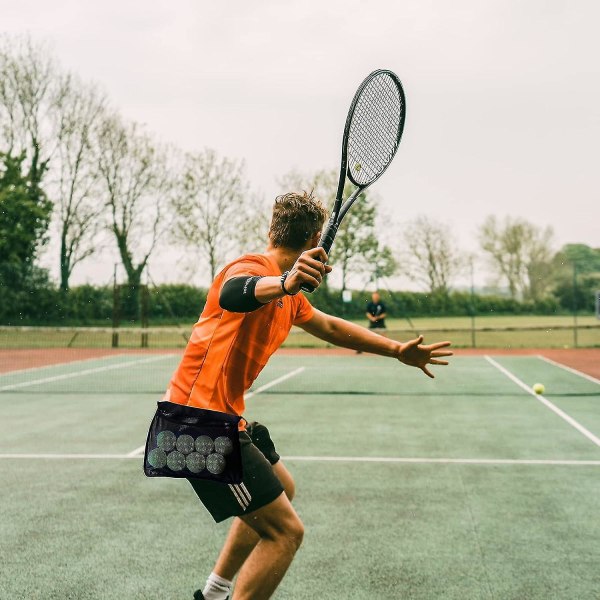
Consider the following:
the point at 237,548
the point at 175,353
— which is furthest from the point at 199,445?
the point at 175,353

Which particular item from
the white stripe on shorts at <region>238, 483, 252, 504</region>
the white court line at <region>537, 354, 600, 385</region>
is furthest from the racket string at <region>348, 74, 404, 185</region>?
the white court line at <region>537, 354, 600, 385</region>

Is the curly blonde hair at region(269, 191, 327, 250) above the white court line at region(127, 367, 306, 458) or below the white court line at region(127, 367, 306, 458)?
above

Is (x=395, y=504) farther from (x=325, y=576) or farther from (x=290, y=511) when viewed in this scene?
(x=290, y=511)

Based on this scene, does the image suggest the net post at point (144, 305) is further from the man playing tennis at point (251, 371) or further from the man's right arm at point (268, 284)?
the man's right arm at point (268, 284)

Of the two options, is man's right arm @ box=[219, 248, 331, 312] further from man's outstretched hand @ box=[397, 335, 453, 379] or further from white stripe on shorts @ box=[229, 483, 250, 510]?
man's outstretched hand @ box=[397, 335, 453, 379]

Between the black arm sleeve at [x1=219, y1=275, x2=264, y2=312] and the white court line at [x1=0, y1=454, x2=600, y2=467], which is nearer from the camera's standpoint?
the black arm sleeve at [x1=219, y1=275, x2=264, y2=312]

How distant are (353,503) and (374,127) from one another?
2.66m

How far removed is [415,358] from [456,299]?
26.3 meters

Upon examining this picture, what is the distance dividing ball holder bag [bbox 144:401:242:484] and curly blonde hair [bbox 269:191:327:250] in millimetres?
677

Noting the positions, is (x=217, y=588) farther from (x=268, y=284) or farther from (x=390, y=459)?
(x=390, y=459)

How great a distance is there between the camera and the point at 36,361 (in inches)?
719

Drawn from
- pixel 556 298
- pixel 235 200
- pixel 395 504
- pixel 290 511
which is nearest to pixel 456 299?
pixel 556 298

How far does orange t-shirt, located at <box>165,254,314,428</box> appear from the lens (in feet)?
8.52

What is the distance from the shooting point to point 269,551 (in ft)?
8.71
